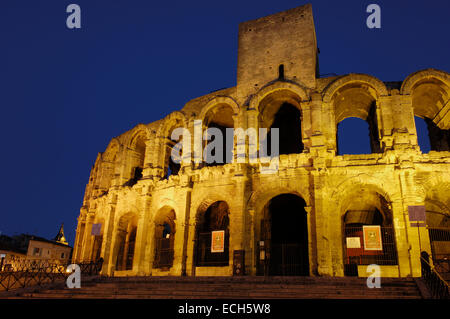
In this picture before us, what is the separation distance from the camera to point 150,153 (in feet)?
→ 75.7

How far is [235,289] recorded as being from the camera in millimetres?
→ 12570

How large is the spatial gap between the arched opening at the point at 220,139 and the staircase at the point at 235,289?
10.2m

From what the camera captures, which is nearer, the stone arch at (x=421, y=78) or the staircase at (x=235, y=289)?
Result: the staircase at (x=235, y=289)

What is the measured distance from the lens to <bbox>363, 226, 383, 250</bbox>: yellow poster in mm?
16016

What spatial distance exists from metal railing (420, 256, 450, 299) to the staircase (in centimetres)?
40

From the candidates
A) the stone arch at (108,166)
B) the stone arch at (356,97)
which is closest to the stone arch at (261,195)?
the stone arch at (356,97)

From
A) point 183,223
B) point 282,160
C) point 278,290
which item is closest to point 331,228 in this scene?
point 282,160

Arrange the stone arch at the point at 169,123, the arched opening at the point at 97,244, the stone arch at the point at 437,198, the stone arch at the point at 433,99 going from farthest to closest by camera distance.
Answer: the arched opening at the point at 97,244 → the stone arch at the point at 169,123 → the stone arch at the point at 433,99 → the stone arch at the point at 437,198

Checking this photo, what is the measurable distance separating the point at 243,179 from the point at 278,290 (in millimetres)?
7262

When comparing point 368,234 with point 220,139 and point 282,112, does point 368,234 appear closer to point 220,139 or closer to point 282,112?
point 282,112

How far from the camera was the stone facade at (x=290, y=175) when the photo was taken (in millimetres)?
16844

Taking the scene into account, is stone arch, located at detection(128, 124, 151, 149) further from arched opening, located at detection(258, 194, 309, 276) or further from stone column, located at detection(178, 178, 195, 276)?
arched opening, located at detection(258, 194, 309, 276)

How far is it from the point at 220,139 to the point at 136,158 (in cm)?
591

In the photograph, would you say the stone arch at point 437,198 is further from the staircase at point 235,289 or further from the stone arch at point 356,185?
the staircase at point 235,289
